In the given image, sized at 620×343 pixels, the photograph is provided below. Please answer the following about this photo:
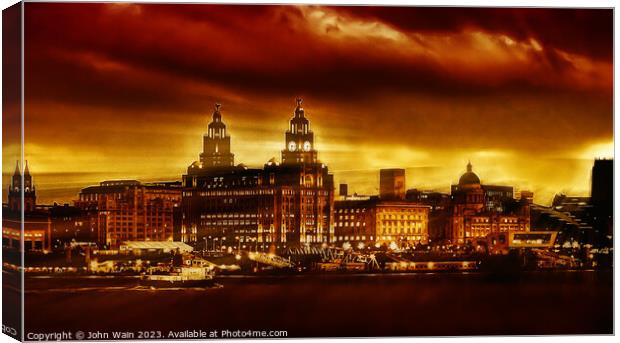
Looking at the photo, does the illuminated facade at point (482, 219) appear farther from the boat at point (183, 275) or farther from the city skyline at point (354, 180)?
the boat at point (183, 275)

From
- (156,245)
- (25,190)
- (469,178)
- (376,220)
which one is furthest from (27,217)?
(469,178)

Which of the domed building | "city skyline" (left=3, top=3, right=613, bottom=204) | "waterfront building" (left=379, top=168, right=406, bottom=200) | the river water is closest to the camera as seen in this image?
"city skyline" (left=3, top=3, right=613, bottom=204)

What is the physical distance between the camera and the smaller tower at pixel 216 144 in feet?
35.0

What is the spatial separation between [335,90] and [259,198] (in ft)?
3.44

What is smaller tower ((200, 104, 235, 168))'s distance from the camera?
35.0ft

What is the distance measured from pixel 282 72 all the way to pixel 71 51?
1.64 metres

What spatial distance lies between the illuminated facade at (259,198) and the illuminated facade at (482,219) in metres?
1.07

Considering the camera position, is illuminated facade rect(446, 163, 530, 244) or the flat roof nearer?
the flat roof

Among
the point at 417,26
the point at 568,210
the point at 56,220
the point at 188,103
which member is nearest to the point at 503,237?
the point at 568,210

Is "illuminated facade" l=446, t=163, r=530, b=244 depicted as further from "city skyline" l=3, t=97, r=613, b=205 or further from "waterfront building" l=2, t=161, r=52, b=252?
"waterfront building" l=2, t=161, r=52, b=252

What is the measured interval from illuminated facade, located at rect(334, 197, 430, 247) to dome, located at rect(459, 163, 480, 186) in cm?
36

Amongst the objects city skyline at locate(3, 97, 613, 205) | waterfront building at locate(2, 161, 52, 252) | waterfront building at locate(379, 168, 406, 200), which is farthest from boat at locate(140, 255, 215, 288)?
waterfront building at locate(379, 168, 406, 200)

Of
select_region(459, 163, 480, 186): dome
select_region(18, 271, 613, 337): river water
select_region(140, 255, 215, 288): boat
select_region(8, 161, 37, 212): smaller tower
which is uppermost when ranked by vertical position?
select_region(459, 163, 480, 186): dome

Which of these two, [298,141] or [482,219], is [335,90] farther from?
[482,219]
